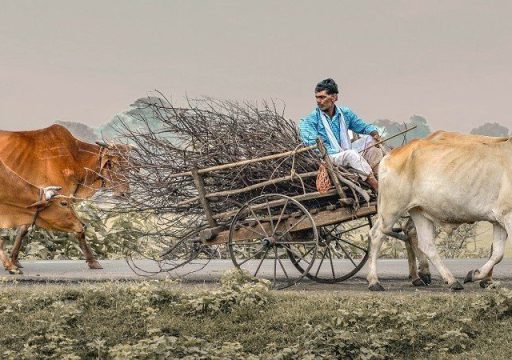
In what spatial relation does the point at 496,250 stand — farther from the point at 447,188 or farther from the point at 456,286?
the point at 447,188

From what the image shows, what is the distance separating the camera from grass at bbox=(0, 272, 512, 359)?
305 inches

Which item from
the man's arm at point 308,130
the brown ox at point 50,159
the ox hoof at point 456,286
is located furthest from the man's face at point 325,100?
the brown ox at point 50,159

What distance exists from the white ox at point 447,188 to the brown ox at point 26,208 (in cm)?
404

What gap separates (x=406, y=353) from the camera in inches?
309

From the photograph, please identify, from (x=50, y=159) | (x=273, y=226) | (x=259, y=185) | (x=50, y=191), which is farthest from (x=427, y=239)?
(x=50, y=159)

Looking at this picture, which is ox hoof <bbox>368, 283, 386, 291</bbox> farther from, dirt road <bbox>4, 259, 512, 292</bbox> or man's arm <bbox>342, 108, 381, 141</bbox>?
man's arm <bbox>342, 108, 381, 141</bbox>

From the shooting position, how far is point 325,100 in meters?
10.0

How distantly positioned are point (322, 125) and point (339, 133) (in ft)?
0.80

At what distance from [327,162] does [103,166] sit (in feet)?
12.7

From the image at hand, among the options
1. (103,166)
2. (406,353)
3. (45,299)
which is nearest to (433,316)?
(406,353)

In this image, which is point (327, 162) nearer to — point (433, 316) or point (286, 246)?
point (286, 246)

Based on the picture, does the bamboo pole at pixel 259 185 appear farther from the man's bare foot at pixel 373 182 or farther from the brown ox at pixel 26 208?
the brown ox at pixel 26 208

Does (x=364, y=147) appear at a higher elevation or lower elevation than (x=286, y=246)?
higher

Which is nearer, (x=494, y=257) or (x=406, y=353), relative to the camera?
(x=406, y=353)
